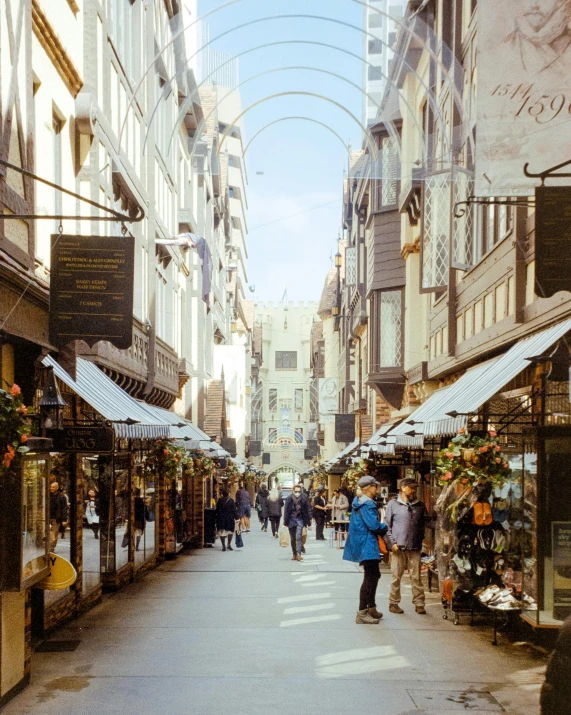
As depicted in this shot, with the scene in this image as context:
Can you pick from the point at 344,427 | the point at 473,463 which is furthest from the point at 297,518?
the point at 344,427

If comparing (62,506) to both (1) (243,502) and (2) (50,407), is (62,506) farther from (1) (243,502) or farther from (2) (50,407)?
(1) (243,502)

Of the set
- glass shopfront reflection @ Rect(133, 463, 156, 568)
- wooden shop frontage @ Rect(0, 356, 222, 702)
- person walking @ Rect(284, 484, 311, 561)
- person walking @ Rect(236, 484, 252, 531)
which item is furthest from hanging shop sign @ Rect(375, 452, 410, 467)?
person walking @ Rect(236, 484, 252, 531)

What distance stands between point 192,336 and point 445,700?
26.7m

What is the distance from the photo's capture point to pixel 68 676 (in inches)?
362

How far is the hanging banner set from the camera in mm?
8969

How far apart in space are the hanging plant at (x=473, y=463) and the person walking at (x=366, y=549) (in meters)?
1.26

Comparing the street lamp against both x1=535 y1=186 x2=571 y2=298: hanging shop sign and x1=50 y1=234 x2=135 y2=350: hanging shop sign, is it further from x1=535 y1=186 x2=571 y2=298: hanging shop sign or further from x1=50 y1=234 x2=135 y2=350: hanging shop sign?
x1=535 y1=186 x2=571 y2=298: hanging shop sign

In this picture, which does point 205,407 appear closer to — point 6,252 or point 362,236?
point 362,236

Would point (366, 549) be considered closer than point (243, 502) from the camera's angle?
Yes

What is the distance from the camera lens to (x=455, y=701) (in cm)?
820

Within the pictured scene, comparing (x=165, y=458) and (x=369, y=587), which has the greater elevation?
(x=165, y=458)

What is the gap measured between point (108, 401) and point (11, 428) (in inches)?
206

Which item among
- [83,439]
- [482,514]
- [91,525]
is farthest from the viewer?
[91,525]

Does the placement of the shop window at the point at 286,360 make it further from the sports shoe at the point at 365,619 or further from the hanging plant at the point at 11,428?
the hanging plant at the point at 11,428
